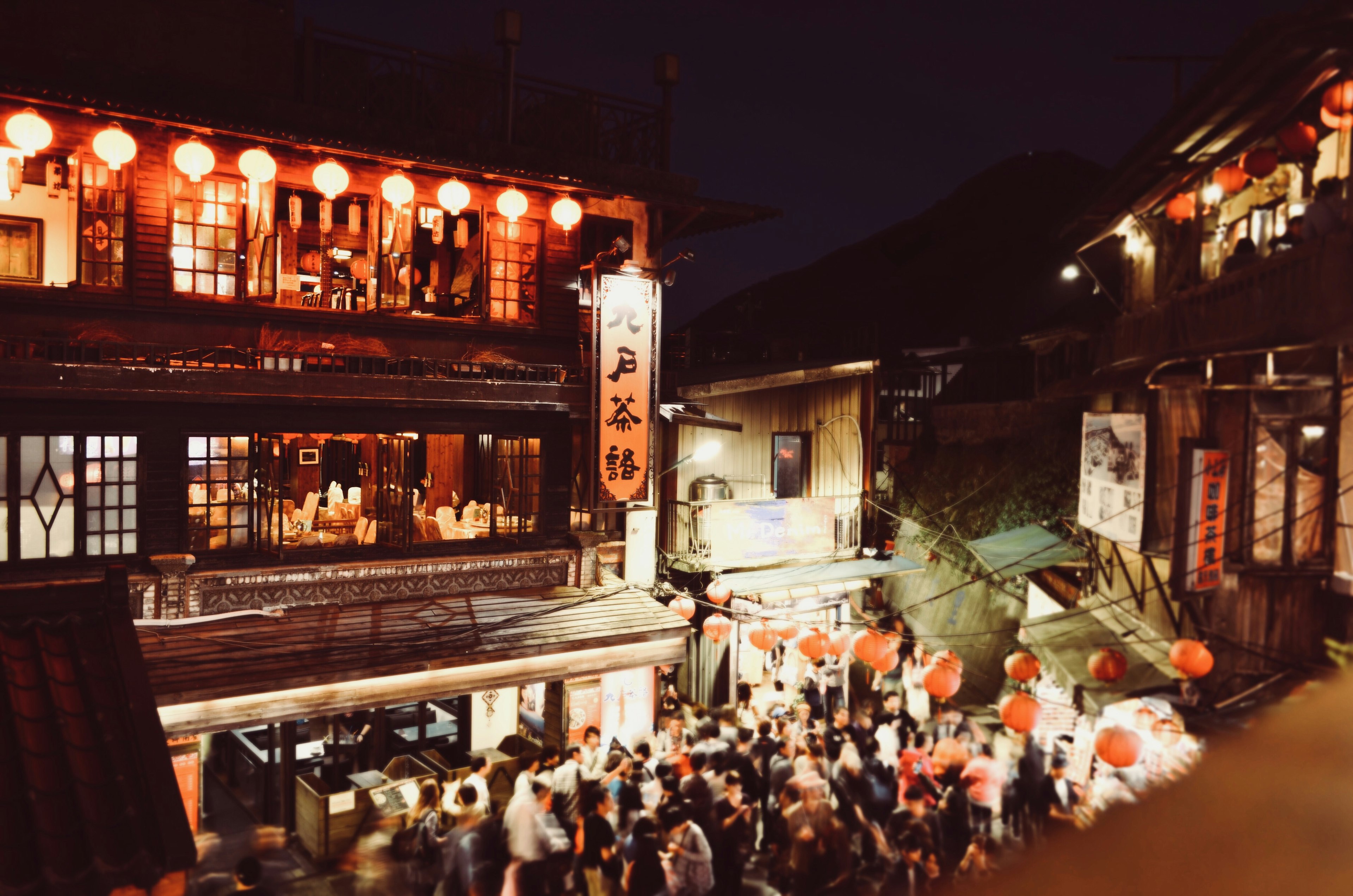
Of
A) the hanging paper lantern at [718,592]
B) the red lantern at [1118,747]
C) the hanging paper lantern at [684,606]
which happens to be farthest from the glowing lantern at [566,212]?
the red lantern at [1118,747]

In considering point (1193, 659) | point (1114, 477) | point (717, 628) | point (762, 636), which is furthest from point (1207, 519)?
point (717, 628)

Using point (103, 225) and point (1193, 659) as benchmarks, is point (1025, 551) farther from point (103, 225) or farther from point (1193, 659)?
point (103, 225)

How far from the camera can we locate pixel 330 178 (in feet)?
37.4

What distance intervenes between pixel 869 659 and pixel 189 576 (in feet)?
31.6

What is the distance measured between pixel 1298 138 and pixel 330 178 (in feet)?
41.0

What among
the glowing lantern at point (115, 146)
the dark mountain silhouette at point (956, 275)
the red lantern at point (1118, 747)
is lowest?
the red lantern at point (1118, 747)

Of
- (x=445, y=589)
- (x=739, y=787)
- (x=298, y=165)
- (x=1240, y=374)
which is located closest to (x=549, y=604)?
(x=445, y=589)

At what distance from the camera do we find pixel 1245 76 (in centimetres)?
1049

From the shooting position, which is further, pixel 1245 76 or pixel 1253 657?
pixel 1253 657

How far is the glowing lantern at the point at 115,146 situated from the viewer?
33.0ft

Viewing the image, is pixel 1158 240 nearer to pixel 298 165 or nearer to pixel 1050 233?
pixel 1050 233

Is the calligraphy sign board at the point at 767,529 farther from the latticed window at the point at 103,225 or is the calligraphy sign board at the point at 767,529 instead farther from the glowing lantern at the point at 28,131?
the glowing lantern at the point at 28,131

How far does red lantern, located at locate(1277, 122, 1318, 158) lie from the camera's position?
1028 cm

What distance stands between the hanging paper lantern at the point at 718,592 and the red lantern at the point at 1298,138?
10.6m
